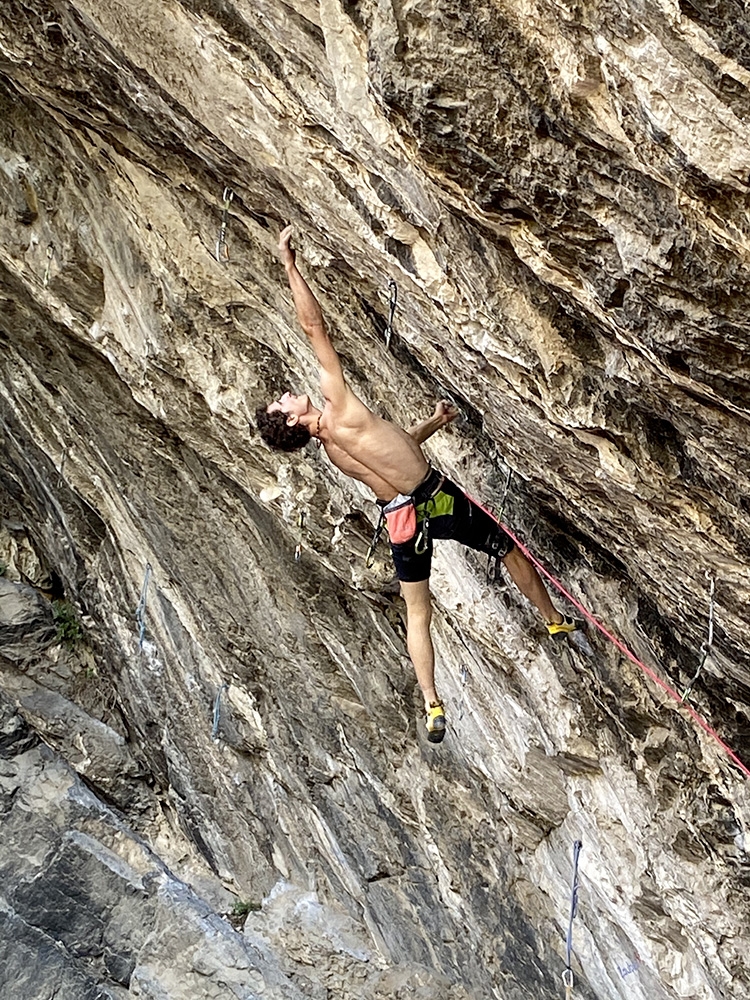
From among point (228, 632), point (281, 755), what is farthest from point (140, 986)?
point (228, 632)

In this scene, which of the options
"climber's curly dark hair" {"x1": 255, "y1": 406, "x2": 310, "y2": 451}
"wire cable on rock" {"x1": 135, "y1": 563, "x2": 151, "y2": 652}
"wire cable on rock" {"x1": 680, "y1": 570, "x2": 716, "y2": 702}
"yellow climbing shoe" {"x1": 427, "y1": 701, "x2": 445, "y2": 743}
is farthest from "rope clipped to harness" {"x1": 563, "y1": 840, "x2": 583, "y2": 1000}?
"wire cable on rock" {"x1": 135, "y1": 563, "x2": 151, "y2": 652}

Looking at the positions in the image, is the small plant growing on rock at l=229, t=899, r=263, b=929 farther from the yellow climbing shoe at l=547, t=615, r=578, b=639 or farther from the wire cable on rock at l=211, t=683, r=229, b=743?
the yellow climbing shoe at l=547, t=615, r=578, b=639

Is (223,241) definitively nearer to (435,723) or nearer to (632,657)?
(435,723)

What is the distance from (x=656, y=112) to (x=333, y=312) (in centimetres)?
272

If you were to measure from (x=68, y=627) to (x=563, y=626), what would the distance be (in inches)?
280

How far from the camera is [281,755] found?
27.5 feet

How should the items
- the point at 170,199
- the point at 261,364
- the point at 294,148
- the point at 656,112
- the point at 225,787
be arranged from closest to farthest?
1. the point at 656,112
2. the point at 294,148
3. the point at 170,199
4. the point at 261,364
5. the point at 225,787

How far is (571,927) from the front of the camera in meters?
5.84

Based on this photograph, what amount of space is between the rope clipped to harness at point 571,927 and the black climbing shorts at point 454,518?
1983 mm

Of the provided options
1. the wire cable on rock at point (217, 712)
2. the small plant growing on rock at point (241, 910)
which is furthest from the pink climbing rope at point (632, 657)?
the small plant growing on rock at point (241, 910)

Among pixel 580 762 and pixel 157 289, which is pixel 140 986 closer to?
pixel 580 762

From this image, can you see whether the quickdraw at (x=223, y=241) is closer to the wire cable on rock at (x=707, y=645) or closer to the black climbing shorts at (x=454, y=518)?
the black climbing shorts at (x=454, y=518)

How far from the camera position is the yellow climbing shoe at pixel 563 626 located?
4.60 m

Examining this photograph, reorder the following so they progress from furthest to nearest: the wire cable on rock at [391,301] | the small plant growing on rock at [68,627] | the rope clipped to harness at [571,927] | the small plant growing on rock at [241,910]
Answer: the small plant growing on rock at [68,627] < the small plant growing on rock at [241,910] < the rope clipped to harness at [571,927] < the wire cable on rock at [391,301]
